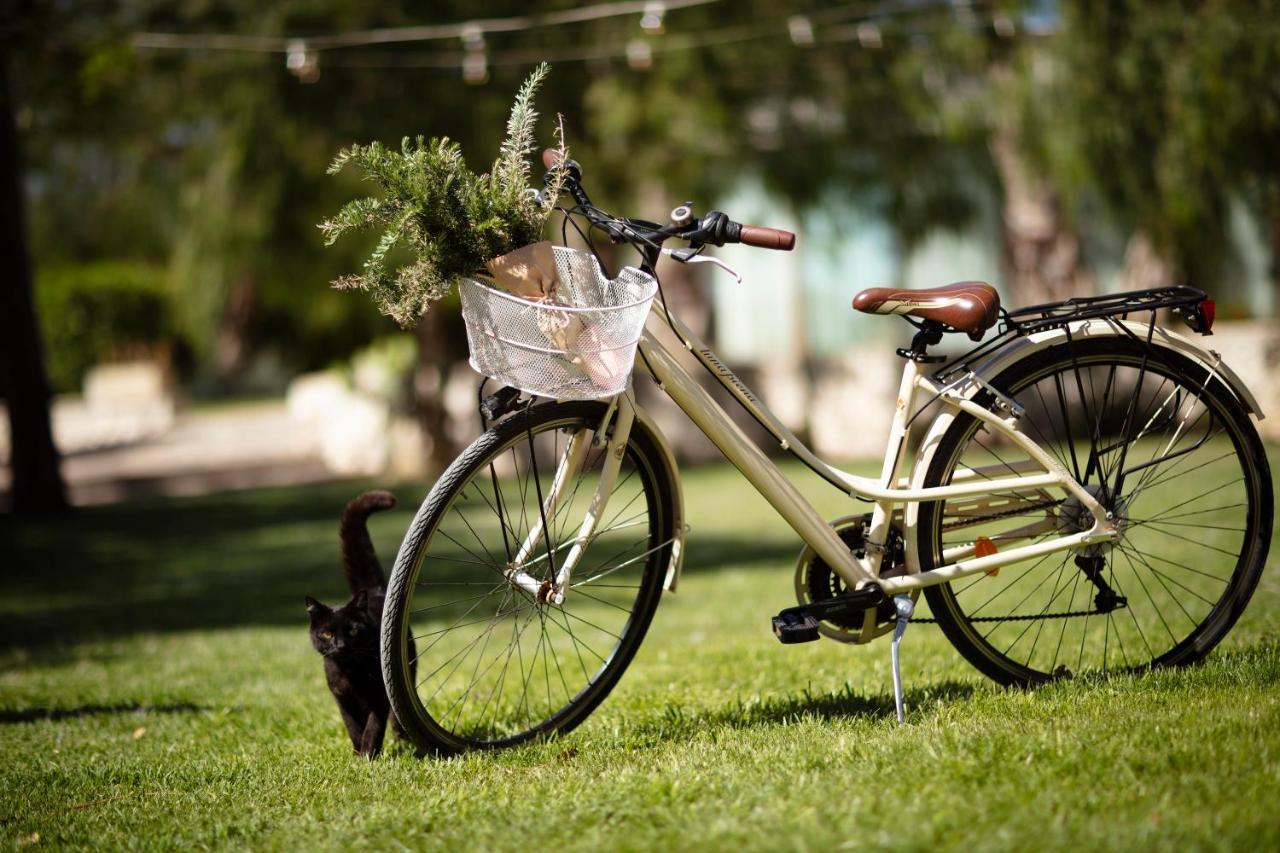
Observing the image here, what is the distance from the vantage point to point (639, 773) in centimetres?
298

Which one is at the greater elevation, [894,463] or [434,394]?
[894,463]

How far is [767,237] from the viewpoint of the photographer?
3.07 metres

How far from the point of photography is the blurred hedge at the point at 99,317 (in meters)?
26.8

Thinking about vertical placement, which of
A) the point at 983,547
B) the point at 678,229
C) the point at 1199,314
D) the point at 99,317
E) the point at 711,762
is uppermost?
the point at 99,317

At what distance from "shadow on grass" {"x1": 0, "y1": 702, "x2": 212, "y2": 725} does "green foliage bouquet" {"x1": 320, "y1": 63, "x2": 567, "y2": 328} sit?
2.16 m

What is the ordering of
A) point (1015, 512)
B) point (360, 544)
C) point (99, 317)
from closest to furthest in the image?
point (1015, 512)
point (360, 544)
point (99, 317)

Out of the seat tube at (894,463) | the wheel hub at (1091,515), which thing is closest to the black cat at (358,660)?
the seat tube at (894,463)

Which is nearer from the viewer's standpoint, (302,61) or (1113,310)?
(1113,310)

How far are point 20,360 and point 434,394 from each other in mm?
4513

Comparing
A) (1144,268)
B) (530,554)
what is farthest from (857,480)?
(1144,268)

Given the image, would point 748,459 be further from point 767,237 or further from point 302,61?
point 302,61

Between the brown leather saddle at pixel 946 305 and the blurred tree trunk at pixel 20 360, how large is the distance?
431 inches

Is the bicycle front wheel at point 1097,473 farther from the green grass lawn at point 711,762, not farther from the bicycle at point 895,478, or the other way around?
the green grass lawn at point 711,762

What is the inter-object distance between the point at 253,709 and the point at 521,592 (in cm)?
162
